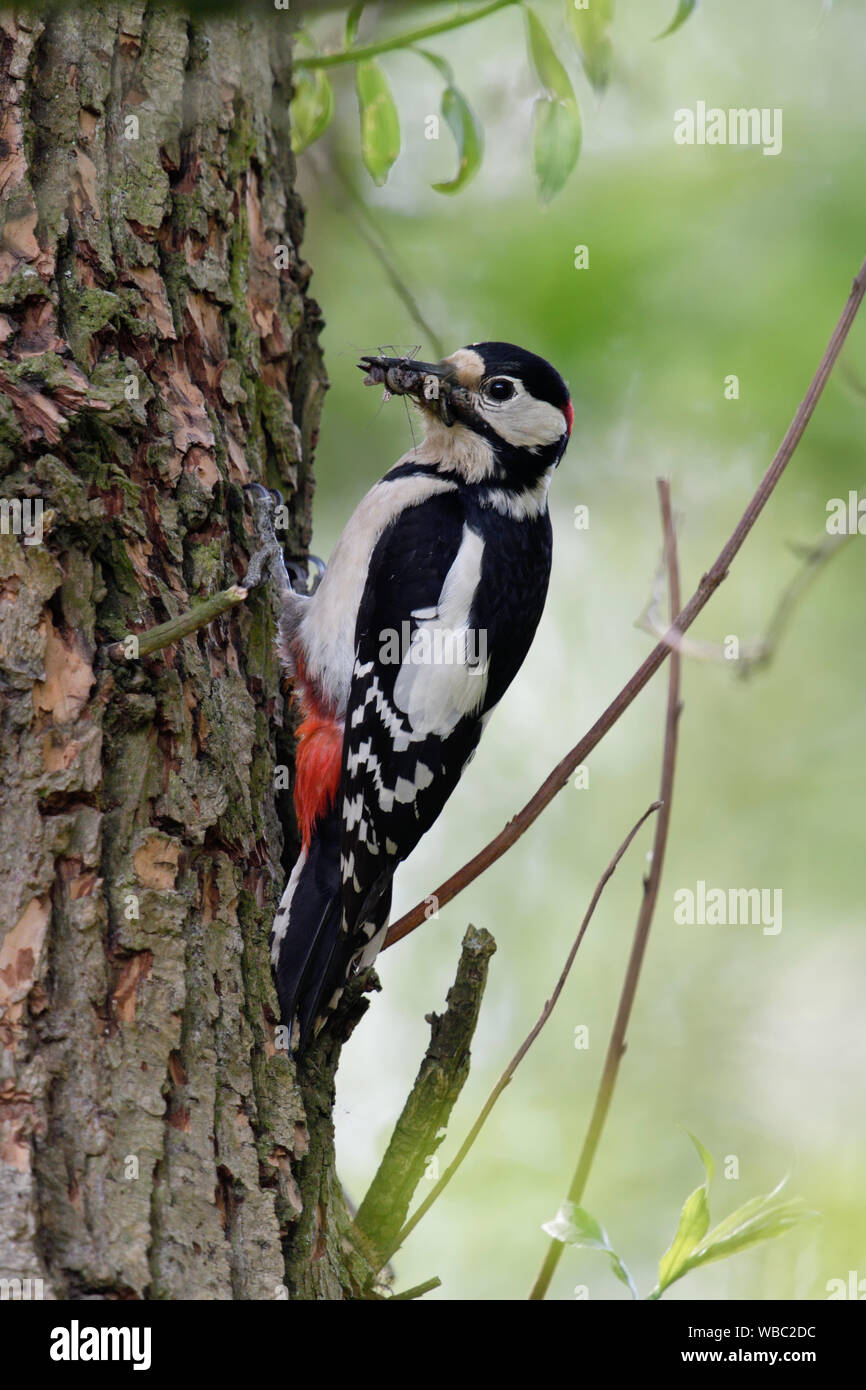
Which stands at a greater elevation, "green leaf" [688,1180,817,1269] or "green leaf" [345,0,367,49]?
"green leaf" [345,0,367,49]

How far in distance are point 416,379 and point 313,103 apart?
2.17 feet

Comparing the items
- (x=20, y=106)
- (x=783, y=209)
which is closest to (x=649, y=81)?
(x=783, y=209)

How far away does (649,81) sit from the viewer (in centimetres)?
387

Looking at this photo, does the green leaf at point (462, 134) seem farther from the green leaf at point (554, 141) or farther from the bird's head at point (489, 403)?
the bird's head at point (489, 403)

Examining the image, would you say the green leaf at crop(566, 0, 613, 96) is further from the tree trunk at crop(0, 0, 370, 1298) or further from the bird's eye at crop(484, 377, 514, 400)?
the bird's eye at crop(484, 377, 514, 400)

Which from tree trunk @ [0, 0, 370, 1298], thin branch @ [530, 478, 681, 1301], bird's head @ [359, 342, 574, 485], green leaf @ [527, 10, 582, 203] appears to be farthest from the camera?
bird's head @ [359, 342, 574, 485]

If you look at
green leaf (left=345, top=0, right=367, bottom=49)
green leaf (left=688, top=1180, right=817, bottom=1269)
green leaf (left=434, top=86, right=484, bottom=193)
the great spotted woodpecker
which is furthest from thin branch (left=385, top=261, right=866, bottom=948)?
green leaf (left=345, top=0, right=367, bottom=49)

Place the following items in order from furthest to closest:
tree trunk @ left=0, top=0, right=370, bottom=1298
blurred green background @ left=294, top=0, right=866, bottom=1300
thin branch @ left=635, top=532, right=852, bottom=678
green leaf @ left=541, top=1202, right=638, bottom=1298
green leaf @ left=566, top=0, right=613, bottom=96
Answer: blurred green background @ left=294, top=0, right=866, bottom=1300, thin branch @ left=635, top=532, right=852, bottom=678, green leaf @ left=566, top=0, right=613, bottom=96, green leaf @ left=541, top=1202, right=638, bottom=1298, tree trunk @ left=0, top=0, right=370, bottom=1298

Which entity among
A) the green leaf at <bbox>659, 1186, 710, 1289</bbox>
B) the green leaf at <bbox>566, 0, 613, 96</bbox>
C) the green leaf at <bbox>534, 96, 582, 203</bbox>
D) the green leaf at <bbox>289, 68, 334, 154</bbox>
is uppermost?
the green leaf at <bbox>289, 68, 334, 154</bbox>

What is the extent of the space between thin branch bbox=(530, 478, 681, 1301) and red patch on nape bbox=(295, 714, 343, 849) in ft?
2.24

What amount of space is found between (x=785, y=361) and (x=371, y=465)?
143 centimetres

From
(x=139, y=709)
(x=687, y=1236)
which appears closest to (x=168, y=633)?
(x=139, y=709)

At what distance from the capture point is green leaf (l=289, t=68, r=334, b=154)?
280cm

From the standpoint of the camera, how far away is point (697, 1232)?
5.82 feet
